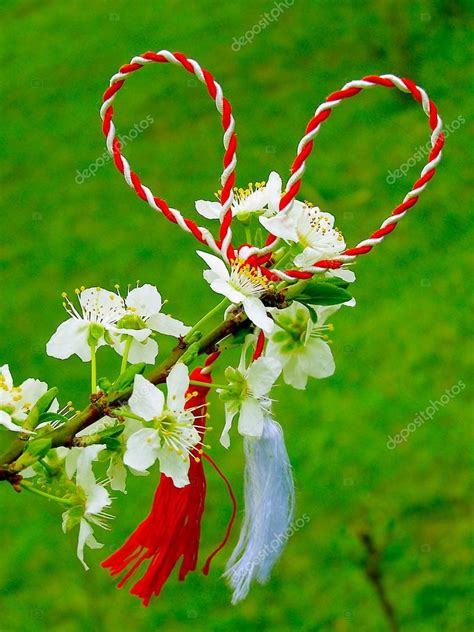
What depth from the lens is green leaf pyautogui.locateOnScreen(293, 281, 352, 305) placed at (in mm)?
685

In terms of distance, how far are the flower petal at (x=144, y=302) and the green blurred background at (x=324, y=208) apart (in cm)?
102

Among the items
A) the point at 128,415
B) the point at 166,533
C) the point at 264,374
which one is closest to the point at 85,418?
the point at 128,415

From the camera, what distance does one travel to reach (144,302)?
722 mm

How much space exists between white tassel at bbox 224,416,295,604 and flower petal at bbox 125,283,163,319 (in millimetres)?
141

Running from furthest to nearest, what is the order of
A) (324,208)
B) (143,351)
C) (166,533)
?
(324,208), (166,533), (143,351)

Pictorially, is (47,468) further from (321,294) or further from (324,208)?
(324,208)

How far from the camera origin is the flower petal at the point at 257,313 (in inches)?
24.8

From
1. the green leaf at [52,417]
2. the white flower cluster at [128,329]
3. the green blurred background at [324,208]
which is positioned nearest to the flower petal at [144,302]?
the white flower cluster at [128,329]

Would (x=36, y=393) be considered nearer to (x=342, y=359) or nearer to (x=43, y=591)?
(x=43, y=591)

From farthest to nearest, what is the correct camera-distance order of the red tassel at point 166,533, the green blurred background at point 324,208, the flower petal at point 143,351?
the green blurred background at point 324,208, the red tassel at point 166,533, the flower petal at point 143,351

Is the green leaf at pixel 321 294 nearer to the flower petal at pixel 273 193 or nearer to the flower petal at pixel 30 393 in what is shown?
the flower petal at pixel 273 193

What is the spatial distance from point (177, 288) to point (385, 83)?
169 centimetres

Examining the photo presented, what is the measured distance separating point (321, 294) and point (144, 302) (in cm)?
13

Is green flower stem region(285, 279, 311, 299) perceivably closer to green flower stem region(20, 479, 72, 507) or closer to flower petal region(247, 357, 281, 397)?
flower petal region(247, 357, 281, 397)
